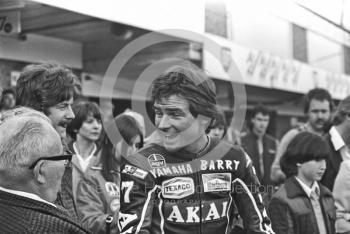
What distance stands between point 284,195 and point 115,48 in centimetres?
435

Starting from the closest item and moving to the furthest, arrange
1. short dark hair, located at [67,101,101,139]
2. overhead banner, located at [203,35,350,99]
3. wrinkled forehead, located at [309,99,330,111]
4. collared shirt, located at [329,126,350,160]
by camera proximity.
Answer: collared shirt, located at [329,126,350,160] → short dark hair, located at [67,101,101,139] → wrinkled forehead, located at [309,99,330,111] → overhead banner, located at [203,35,350,99]

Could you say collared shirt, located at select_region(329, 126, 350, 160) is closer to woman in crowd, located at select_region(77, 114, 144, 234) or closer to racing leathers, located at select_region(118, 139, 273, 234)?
woman in crowd, located at select_region(77, 114, 144, 234)

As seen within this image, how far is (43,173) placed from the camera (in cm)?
181

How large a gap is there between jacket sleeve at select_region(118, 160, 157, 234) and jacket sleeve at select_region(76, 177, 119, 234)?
1019 millimetres

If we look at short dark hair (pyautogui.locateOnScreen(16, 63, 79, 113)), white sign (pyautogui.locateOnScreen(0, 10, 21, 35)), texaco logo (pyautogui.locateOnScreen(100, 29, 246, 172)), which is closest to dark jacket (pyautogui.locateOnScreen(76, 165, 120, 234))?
texaco logo (pyautogui.locateOnScreen(100, 29, 246, 172))

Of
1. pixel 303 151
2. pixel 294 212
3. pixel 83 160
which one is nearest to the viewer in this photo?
pixel 294 212

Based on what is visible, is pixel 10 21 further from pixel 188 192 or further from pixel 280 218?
pixel 188 192

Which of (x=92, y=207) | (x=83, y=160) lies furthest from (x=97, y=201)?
(x=83, y=160)

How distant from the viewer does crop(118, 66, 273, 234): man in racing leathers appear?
2268 mm

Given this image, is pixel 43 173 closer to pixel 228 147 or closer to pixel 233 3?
pixel 228 147

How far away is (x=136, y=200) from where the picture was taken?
223cm

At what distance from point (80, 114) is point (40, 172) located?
238 centimetres

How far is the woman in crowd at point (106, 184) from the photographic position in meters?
3.25

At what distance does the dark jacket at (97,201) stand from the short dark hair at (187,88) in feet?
3.86
